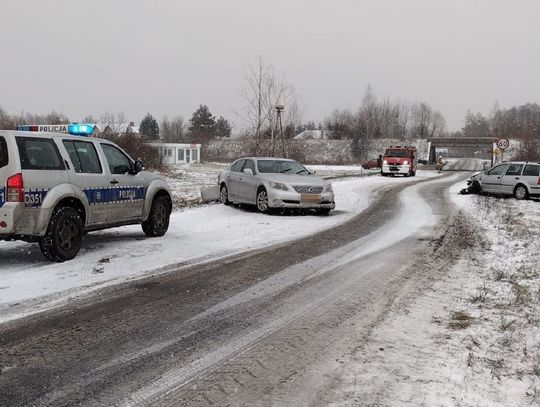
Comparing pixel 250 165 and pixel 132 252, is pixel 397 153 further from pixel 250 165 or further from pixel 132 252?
pixel 132 252

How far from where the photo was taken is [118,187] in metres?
8.67

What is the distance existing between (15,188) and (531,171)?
1968 cm

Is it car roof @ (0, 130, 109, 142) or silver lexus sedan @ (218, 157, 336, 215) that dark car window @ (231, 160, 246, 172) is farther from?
car roof @ (0, 130, 109, 142)

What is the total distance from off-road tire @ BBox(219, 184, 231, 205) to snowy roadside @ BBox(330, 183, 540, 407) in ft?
29.2

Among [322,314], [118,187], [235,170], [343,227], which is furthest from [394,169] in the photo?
[322,314]

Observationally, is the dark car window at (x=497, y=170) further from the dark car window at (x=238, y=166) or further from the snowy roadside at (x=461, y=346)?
the snowy roadside at (x=461, y=346)

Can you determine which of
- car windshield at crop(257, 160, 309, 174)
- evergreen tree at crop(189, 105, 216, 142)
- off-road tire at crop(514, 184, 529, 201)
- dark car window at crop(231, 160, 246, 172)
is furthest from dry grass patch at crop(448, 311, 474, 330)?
evergreen tree at crop(189, 105, 216, 142)

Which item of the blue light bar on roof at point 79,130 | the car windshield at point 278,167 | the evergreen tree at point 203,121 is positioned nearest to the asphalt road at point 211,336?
the blue light bar on roof at point 79,130

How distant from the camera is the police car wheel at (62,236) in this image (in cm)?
708

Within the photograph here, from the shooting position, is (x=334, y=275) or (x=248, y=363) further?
(x=334, y=275)

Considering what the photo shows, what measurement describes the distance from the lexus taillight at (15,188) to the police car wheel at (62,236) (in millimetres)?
569

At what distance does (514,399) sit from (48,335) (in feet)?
11.8

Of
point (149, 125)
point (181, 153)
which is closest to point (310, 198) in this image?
point (181, 153)

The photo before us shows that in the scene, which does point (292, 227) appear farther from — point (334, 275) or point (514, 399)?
point (514, 399)
